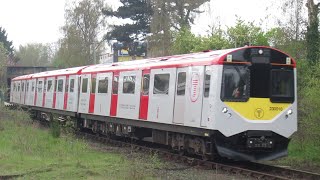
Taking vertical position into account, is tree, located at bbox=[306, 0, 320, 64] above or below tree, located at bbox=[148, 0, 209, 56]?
below

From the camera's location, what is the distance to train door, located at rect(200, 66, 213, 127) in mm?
12547

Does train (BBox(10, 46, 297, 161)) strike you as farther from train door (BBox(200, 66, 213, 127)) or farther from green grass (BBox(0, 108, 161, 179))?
green grass (BBox(0, 108, 161, 179))

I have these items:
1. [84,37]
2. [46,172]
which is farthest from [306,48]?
[84,37]

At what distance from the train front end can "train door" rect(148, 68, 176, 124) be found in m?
2.26

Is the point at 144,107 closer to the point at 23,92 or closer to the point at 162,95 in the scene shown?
the point at 162,95

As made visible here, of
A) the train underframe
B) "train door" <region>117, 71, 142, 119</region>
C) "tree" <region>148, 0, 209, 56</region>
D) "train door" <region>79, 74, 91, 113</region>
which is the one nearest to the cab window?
the train underframe

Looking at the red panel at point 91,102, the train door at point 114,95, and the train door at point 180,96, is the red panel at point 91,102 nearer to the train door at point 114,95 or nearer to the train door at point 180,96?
the train door at point 114,95

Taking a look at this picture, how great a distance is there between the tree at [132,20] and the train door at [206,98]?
37416mm

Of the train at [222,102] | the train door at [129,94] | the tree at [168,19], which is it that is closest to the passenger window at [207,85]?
the train at [222,102]

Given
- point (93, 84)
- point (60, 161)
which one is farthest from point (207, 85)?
point (93, 84)

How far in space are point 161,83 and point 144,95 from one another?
1238 millimetres

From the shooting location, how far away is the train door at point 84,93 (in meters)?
21.8

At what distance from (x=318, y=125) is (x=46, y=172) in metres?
7.18

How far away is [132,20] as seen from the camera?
5122cm
